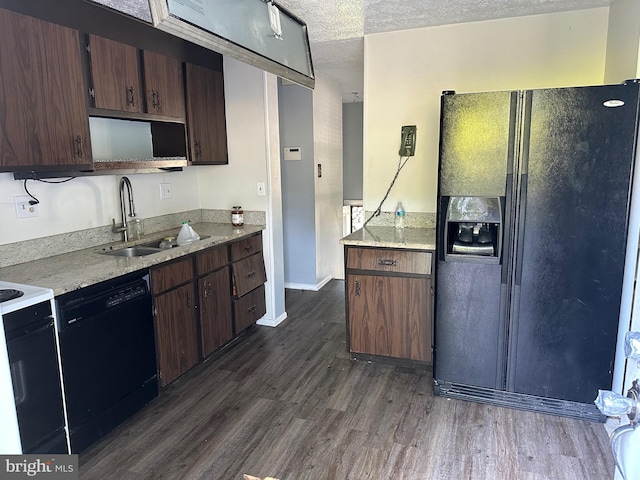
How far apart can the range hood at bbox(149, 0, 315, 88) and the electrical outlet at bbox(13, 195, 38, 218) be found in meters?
Answer: 1.63

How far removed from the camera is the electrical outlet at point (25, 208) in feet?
7.74

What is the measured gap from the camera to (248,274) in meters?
3.48

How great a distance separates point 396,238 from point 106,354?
6.19 ft

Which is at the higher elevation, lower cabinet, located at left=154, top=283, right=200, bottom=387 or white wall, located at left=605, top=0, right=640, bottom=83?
white wall, located at left=605, top=0, right=640, bottom=83

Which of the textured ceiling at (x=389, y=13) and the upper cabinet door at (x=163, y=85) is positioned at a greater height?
the textured ceiling at (x=389, y=13)

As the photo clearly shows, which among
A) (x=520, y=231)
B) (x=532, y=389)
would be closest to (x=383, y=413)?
(x=532, y=389)

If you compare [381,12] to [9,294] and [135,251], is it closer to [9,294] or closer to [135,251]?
[135,251]

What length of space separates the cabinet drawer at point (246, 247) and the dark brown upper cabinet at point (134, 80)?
1.01 meters

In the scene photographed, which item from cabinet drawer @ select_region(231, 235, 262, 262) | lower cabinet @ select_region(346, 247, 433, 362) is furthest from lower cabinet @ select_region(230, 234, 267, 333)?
lower cabinet @ select_region(346, 247, 433, 362)

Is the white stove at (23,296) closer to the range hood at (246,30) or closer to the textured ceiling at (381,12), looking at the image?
the range hood at (246,30)

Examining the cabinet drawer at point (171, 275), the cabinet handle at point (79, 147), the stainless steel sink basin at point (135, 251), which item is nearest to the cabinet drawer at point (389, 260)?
the cabinet drawer at point (171, 275)

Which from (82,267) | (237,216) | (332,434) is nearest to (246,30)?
(82,267)

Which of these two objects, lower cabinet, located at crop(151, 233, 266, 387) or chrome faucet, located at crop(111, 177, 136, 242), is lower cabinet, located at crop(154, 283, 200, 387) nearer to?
lower cabinet, located at crop(151, 233, 266, 387)

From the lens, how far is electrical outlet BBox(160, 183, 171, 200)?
3394mm
